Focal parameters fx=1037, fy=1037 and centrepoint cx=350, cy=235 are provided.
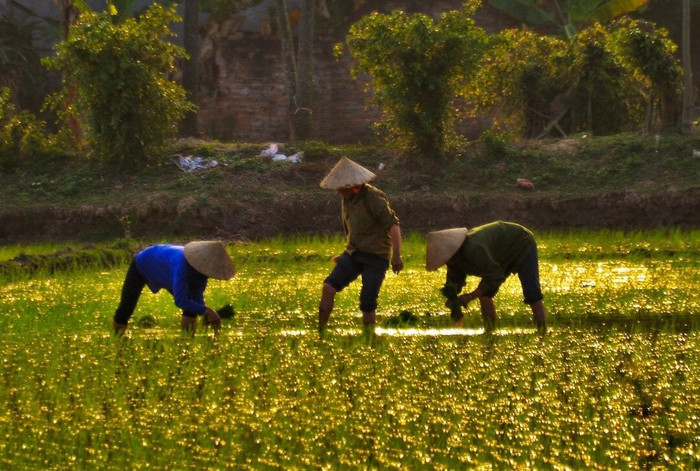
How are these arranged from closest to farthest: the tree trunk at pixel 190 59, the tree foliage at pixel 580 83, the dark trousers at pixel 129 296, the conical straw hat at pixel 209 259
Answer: the conical straw hat at pixel 209 259 < the dark trousers at pixel 129 296 < the tree foliage at pixel 580 83 < the tree trunk at pixel 190 59

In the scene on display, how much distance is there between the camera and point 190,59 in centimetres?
1652

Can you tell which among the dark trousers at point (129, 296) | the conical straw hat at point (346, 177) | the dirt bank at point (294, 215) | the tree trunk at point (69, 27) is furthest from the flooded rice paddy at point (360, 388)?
the tree trunk at point (69, 27)

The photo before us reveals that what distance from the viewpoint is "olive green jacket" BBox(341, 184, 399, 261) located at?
18.7 feet

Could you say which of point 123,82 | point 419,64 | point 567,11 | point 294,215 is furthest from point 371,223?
point 567,11

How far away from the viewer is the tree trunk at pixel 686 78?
502 inches

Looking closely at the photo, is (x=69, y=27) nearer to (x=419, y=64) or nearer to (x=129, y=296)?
(x=419, y=64)

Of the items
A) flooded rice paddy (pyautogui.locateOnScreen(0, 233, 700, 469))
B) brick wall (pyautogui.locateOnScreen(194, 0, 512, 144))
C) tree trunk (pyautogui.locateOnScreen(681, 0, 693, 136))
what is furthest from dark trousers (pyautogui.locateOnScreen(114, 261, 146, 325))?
brick wall (pyautogui.locateOnScreen(194, 0, 512, 144))

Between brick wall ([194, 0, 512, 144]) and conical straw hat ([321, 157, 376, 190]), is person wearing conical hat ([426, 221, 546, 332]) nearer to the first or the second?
conical straw hat ([321, 157, 376, 190])

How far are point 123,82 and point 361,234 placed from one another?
26.8 ft

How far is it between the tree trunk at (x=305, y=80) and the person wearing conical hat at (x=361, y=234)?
10120 millimetres

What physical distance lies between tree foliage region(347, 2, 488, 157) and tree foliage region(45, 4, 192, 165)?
256 cm

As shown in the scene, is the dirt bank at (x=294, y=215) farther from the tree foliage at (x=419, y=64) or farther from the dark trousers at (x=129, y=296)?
the dark trousers at (x=129, y=296)

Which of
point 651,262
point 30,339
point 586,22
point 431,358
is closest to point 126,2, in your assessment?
point 586,22

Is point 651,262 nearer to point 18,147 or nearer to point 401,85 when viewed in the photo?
point 401,85
